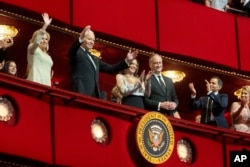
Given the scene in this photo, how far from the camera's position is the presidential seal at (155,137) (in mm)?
13783

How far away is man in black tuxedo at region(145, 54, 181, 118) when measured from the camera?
46.4ft

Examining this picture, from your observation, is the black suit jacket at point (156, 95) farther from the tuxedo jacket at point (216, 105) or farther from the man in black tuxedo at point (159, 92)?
the tuxedo jacket at point (216, 105)

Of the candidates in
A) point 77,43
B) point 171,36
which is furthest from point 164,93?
point 171,36

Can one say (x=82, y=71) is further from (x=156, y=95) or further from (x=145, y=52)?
(x=145, y=52)

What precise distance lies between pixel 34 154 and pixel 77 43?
1632 mm

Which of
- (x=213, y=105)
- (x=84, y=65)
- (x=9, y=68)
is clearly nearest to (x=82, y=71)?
(x=84, y=65)

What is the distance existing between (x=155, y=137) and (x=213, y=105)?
138 cm

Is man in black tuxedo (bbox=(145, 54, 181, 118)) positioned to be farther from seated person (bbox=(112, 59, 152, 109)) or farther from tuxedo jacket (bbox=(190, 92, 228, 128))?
tuxedo jacket (bbox=(190, 92, 228, 128))

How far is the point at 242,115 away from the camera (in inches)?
604

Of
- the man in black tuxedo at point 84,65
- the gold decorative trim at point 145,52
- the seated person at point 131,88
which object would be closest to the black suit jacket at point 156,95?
the seated person at point 131,88

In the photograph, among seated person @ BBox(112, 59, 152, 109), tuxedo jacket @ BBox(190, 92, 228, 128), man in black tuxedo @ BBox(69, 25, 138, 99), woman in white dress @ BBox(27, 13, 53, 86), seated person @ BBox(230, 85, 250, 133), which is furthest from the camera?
seated person @ BBox(230, 85, 250, 133)

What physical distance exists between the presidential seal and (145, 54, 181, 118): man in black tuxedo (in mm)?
209

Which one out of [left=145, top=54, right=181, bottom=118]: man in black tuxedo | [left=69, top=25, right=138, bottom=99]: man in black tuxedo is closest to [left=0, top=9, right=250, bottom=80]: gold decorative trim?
[left=69, top=25, right=138, bottom=99]: man in black tuxedo

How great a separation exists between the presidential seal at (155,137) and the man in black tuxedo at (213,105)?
0.96 meters
